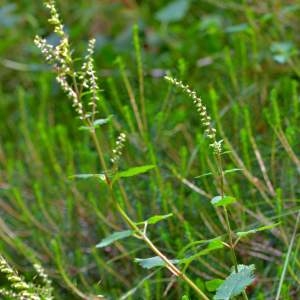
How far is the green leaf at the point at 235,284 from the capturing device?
2.95 feet

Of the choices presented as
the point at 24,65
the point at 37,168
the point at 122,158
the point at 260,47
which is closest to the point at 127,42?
the point at 24,65

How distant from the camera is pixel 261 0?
7.48ft

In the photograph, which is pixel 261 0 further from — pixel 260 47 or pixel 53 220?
pixel 53 220

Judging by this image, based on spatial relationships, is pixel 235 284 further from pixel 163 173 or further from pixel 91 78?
pixel 163 173

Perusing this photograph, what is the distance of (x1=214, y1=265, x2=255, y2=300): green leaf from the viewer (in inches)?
35.4

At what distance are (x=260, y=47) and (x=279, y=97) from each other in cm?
28

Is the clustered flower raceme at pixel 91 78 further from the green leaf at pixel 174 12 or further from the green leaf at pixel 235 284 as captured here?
the green leaf at pixel 174 12

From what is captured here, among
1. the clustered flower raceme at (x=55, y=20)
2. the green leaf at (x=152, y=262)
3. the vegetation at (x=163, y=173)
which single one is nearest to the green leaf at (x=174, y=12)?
the vegetation at (x=163, y=173)

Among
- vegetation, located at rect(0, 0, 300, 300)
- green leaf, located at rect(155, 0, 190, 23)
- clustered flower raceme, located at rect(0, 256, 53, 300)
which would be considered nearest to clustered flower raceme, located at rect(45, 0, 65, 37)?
vegetation, located at rect(0, 0, 300, 300)

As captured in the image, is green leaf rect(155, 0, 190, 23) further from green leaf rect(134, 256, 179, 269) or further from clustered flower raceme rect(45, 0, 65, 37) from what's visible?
green leaf rect(134, 256, 179, 269)

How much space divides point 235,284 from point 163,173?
0.72m

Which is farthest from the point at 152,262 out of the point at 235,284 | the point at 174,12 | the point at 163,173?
the point at 174,12

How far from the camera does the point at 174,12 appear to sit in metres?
2.35

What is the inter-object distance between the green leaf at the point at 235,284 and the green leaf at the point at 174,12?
1484mm
